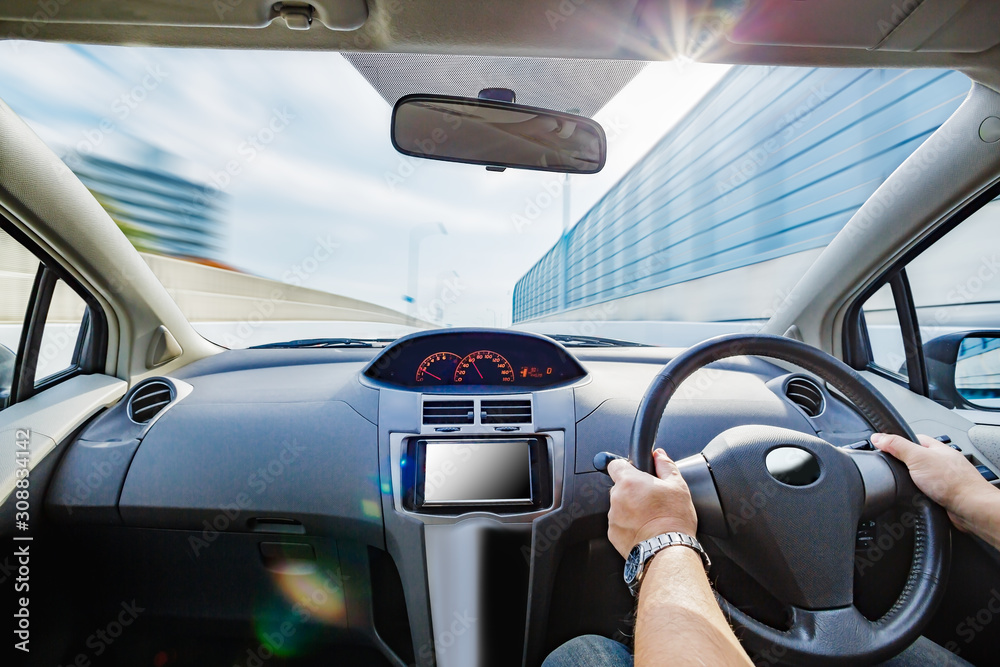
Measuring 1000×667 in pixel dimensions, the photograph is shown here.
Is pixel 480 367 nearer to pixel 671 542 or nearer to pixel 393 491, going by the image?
pixel 393 491

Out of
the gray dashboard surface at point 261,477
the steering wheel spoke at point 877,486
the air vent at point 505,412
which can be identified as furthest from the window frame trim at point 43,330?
the steering wheel spoke at point 877,486

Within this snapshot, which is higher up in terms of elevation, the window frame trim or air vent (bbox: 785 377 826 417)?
the window frame trim

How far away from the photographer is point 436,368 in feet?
7.95

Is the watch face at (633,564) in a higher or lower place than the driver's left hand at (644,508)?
lower

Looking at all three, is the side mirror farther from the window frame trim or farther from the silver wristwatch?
the window frame trim

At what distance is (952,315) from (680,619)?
2.27 m

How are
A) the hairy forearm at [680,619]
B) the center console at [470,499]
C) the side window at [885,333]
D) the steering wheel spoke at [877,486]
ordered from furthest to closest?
the side window at [885,333]
the center console at [470,499]
the steering wheel spoke at [877,486]
the hairy forearm at [680,619]

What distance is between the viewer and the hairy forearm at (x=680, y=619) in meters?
0.90

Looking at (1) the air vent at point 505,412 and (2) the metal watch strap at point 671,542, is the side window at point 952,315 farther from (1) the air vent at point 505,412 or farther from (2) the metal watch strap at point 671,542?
(2) the metal watch strap at point 671,542

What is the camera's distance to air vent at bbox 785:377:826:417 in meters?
2.36

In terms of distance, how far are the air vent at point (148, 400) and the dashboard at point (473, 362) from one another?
36.8 inches

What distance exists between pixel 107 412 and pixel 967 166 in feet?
11.7

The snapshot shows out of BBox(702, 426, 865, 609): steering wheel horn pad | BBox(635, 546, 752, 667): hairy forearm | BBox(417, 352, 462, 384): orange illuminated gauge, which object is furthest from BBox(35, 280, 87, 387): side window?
BBox(702, 426, 865, 609): steering wheel horn pad

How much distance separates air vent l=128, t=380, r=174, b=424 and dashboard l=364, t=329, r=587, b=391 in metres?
0.94
